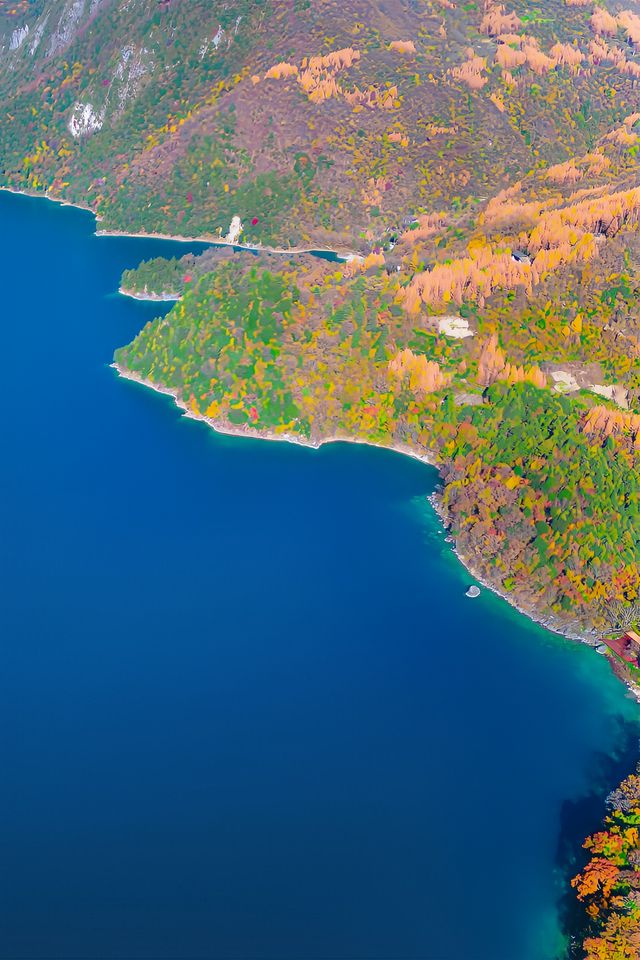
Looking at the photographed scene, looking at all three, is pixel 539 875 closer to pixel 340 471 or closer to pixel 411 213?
pixel 340 471

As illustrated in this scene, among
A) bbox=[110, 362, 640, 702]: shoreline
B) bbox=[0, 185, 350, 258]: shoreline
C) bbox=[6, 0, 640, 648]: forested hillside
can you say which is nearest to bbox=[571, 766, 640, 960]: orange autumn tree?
bbox=[110, 362, 640, 702]: shoreline

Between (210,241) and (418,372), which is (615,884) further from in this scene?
(210,241)

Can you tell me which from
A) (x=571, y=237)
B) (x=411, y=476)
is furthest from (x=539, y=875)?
(x=571, y=237)

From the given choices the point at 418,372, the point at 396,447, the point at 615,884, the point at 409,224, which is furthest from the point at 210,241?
the point at 615,884

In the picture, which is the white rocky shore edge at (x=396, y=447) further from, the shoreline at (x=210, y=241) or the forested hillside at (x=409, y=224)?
the shoreline at (x=210, y=241)

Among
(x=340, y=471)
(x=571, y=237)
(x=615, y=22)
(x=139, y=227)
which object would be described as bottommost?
(x=139, y=227)

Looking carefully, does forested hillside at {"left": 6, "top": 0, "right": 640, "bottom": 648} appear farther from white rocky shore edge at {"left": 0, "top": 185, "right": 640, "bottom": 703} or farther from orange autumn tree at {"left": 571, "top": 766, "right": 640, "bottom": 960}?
orange autumn tree at {"left": 571, "top": 766, "right": 640, "bottom": 960}

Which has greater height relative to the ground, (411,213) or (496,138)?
(496,138)
